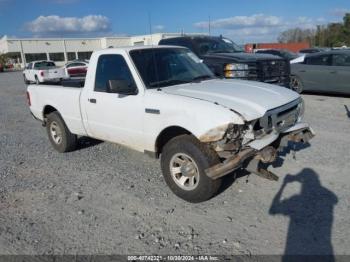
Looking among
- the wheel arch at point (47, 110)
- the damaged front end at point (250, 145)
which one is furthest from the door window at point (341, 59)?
the wheel arch at point (47, 110)

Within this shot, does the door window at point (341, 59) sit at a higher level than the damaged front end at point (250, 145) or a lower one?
higher

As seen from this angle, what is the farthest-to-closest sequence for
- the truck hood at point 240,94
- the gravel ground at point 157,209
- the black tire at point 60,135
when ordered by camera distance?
1. the black tire at point 60,135
2. the truck hood at point 240,94
3. the gravel ground at point 157,209

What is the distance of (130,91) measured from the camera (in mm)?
4707

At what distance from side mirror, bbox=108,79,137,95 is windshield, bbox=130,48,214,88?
0.21 metres

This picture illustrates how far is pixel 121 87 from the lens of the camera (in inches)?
178

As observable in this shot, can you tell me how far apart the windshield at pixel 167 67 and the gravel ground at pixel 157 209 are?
148cm

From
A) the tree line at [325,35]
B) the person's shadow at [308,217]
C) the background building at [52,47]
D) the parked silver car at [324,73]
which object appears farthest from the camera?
the background building at [52,47]

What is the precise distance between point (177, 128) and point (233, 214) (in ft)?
4.18

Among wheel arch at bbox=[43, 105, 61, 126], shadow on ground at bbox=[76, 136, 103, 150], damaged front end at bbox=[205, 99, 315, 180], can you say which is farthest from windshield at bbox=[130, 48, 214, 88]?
shadow on ground at bbox=[76, 136, 103, 150]

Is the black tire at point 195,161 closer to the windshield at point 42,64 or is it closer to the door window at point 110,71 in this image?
the door window at point 110,71

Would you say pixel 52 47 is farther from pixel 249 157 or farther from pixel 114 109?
pixel 249 157

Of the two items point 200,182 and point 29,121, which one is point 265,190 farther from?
point 29,121

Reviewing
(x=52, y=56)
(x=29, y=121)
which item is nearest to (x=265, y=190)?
(x=29, y=121)

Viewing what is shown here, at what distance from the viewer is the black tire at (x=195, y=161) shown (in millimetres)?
4027
